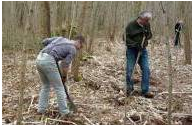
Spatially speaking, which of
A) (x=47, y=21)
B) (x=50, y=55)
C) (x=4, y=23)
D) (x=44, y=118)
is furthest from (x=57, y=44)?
(x=4, y=23)

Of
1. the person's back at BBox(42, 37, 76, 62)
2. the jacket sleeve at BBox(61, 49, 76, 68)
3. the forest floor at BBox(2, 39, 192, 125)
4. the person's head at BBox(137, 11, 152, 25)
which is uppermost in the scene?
the person's head at BBox(137, 11, 152, 25)

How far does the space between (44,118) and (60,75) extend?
0.69 m

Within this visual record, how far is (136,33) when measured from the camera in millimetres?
7809

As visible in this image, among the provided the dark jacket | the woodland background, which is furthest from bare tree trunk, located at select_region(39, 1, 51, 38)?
the dark jacket

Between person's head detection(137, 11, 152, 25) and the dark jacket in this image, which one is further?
the dark jacket

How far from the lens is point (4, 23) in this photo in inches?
668

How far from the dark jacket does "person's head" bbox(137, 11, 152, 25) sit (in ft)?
0.28

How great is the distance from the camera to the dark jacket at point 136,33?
780 cm

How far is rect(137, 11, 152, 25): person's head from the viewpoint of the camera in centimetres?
762

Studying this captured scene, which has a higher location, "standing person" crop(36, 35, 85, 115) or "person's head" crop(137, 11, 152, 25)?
"person's head" crop(137, 11, 152, 25)

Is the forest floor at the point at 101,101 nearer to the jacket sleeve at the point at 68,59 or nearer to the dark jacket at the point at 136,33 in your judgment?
the jacket sleeve at the point at 68,59

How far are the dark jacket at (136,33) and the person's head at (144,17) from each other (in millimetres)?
86

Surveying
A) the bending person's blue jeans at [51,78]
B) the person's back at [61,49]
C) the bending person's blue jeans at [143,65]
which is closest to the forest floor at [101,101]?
the bending person's blue jeans at [51,78]

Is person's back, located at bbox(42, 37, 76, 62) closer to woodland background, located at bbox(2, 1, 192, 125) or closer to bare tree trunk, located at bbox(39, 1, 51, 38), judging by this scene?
woodland background, located at bbox(2, 1, 192, 125)
